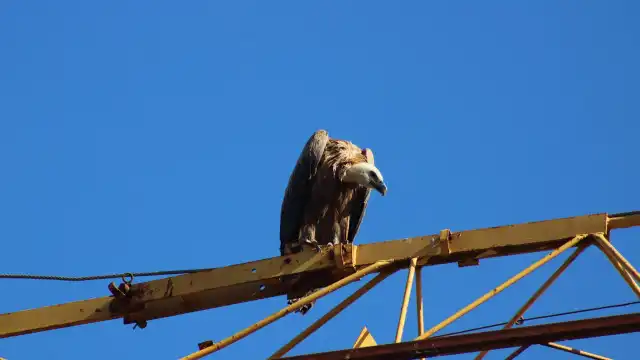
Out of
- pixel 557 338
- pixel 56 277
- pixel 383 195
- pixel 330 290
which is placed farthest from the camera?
pixel 383 195

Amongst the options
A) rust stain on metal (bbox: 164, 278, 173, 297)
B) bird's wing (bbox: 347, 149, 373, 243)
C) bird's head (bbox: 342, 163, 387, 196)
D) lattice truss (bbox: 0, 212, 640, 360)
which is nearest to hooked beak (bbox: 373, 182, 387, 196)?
bird's head (bbox: 342, 163, 387, 196)

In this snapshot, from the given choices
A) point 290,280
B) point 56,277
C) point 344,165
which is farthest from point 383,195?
point 56,277

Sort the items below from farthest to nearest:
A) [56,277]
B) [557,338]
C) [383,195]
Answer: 1. [383,195]
2. [56,277]
3. [557,338]

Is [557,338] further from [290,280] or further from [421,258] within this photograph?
[290,280]

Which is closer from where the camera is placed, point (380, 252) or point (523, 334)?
point (523, 334)

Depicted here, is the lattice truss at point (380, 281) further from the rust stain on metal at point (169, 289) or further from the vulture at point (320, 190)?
the vulture at point (320, 190)

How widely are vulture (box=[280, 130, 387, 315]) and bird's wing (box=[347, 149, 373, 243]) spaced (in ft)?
0.28

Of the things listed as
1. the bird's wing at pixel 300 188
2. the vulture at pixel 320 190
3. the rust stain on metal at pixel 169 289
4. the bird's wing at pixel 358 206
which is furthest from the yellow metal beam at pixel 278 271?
the bird's wing at pixel 358 206

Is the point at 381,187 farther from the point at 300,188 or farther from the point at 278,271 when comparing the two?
the point at 278,271

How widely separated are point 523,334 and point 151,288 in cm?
346

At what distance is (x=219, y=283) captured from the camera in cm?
1050

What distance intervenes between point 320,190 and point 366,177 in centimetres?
58

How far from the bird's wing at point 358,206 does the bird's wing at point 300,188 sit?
58cm

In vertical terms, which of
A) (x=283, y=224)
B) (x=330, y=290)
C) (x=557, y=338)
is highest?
(x=283, y=224)
